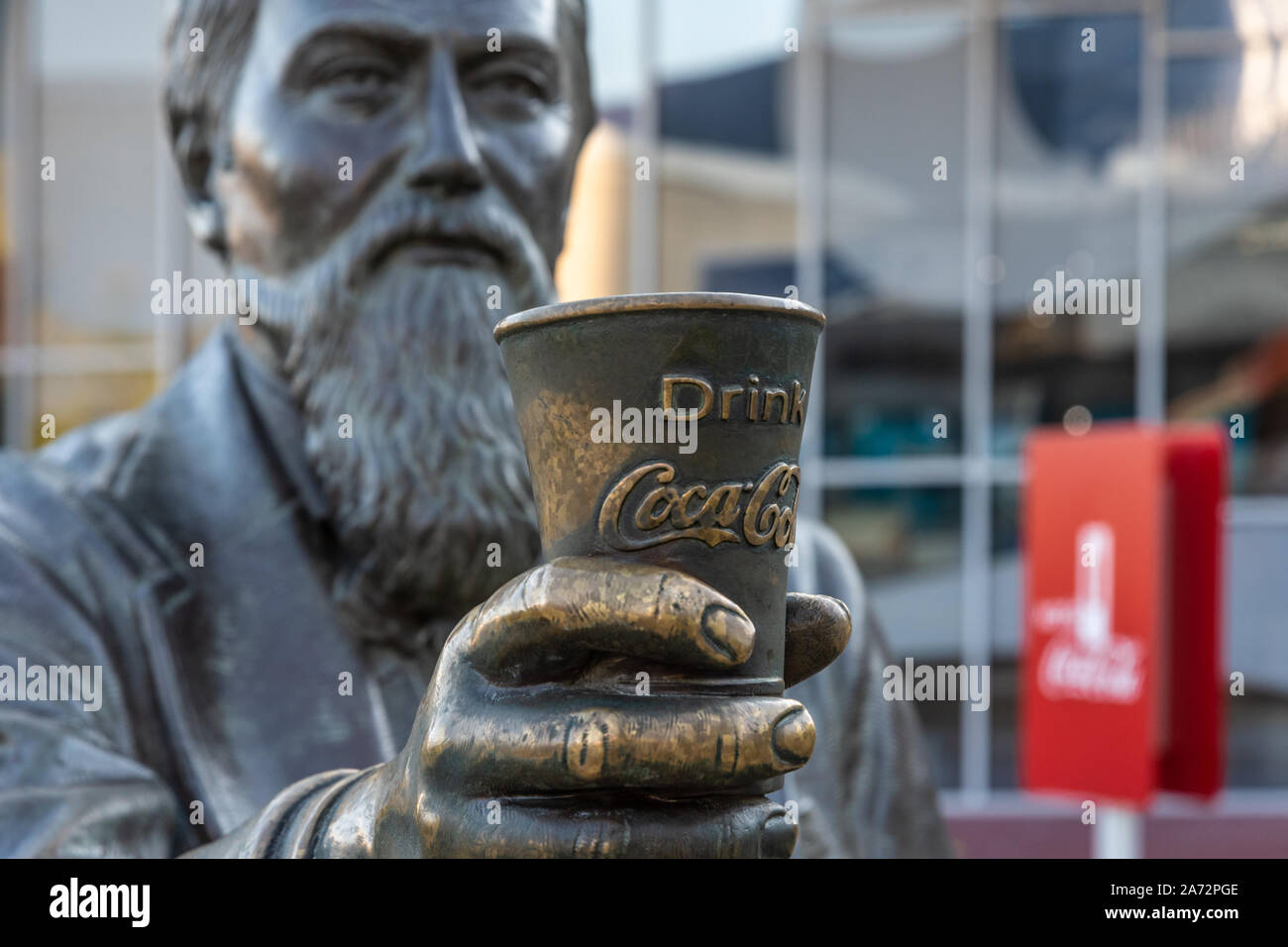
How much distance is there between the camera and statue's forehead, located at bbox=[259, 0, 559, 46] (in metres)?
2.18

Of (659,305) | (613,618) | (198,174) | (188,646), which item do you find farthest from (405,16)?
(613,618)

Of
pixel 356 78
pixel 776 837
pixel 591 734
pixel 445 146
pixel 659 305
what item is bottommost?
pixel 776 837

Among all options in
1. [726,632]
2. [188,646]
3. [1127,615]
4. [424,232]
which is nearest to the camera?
[726,632]

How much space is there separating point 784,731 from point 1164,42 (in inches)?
381

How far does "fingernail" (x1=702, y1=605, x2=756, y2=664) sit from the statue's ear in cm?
157

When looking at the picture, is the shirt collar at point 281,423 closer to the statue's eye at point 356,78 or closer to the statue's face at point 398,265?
the statue's face at point 398,265

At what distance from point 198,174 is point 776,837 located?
173cm

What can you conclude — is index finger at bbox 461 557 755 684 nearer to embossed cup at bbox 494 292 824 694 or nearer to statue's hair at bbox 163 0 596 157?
embossed cup at bbox 494 292 824 694

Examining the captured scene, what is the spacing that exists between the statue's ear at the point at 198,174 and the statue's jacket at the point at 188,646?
18 cm

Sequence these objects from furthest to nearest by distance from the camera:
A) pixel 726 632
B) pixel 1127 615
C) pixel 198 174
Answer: pixel 1127 615 → pixel 198 174 → pixel 726 632

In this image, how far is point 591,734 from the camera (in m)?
1.21

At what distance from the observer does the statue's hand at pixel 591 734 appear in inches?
47.7

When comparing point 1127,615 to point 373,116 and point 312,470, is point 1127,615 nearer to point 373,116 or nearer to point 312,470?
point 312,470

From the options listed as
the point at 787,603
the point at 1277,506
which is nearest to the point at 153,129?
the point at 1277,506
